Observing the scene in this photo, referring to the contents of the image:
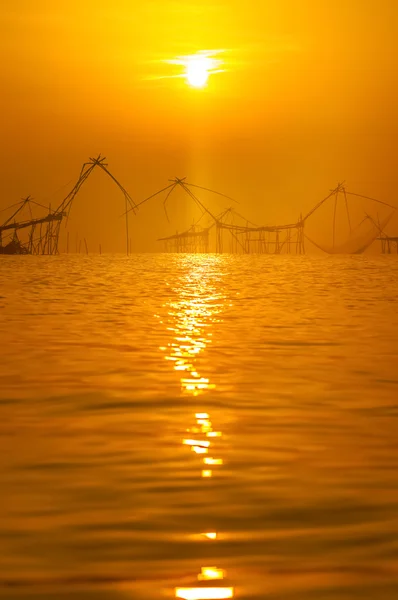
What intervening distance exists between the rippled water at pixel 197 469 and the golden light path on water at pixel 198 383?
0.13 ft

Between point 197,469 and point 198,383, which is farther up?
point 198,383

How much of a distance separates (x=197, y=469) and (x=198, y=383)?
4.41 m

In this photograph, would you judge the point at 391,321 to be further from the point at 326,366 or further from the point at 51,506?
the point at 51,506

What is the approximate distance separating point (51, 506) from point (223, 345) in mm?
9671

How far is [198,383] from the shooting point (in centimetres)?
1107

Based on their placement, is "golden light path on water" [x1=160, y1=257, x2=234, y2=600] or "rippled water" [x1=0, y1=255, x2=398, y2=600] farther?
"rippled water" [x1=0, y1=255, x2=398, y2=600]

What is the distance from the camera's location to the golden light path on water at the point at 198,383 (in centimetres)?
437

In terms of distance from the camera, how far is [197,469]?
667 centimetres

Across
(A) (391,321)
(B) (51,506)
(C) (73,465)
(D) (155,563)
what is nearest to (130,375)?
(C) (73,465)

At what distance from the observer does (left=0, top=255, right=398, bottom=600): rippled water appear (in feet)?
15.1

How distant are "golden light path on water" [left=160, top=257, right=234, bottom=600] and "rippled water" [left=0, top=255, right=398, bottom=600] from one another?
0.04m

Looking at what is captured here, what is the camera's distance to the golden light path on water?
4.37 m

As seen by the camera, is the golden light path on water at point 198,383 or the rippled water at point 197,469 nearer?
the golden light path on water at point 198,383

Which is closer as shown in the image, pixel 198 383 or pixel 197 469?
pixel 197 469
